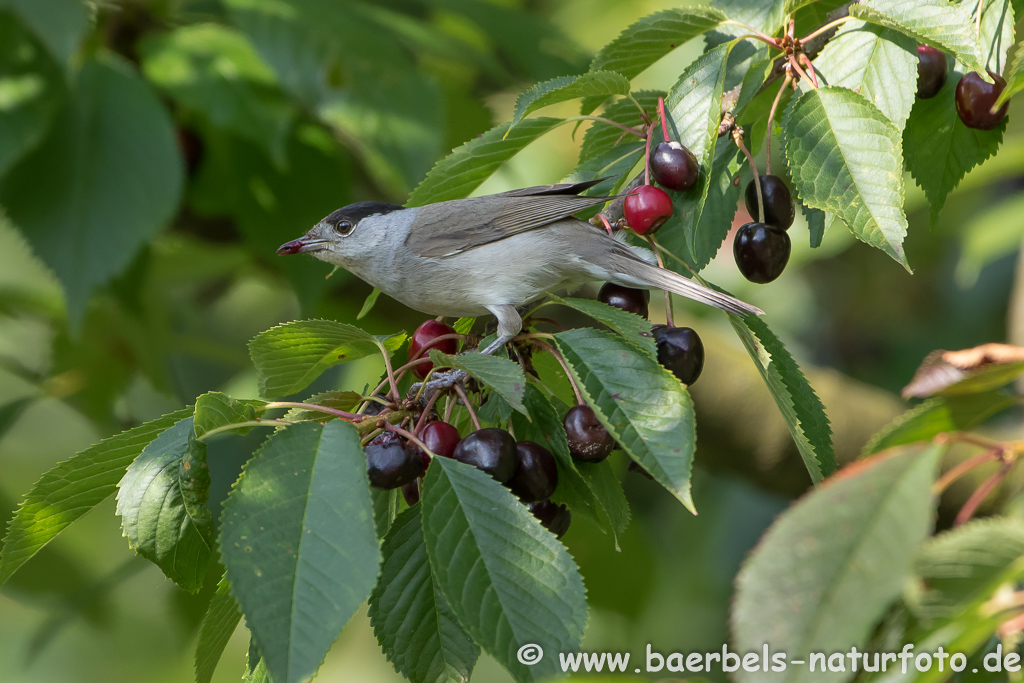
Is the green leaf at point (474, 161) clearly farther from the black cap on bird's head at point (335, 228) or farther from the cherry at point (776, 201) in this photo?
the black cap on bird's head at point (335, 228)

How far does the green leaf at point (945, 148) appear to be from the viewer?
230 centimetres

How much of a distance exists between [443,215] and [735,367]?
2.10 metres

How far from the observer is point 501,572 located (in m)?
1.69

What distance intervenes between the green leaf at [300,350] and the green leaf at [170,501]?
441 millimetres

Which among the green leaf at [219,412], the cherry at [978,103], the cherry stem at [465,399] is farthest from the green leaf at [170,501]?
the cherry at [978,103]

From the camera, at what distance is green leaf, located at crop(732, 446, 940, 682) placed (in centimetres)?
115

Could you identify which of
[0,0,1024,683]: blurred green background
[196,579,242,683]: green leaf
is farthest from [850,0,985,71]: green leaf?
[0,0,1024,683]: blurred green background

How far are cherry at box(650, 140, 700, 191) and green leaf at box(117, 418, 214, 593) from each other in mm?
1284

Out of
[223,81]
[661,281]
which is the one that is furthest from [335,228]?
[661,281]

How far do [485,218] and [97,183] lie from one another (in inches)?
79.8

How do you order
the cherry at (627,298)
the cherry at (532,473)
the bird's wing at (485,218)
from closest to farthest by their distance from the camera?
the cherry at (532,473)
the cherry at (627,298)
the bird's wing at (485,218)

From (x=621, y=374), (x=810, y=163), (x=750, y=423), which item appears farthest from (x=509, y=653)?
(x=750, y=423)

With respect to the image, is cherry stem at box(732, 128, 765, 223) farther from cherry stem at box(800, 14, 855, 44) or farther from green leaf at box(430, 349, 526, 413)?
green leaf at box(430, 349, 526, 413)

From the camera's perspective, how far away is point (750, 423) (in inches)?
177
